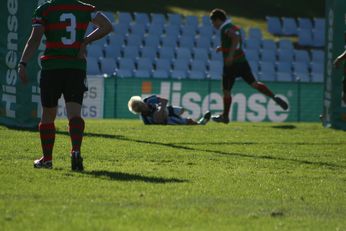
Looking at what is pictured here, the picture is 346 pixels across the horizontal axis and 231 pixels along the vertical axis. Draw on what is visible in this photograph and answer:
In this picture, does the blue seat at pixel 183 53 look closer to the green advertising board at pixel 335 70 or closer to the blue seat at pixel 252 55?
the blue seat at pixel 252 55

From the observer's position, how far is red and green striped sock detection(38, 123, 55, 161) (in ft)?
33.0

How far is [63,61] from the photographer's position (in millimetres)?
9992

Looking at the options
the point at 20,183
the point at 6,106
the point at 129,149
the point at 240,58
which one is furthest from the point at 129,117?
the point at 20,183

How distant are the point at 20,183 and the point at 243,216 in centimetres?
229

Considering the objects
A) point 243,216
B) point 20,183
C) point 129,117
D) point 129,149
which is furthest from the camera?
point 129,117

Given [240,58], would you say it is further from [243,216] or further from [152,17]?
[152,17]

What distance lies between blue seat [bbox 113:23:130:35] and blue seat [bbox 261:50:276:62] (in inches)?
193

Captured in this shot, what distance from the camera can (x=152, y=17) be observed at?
35719mm

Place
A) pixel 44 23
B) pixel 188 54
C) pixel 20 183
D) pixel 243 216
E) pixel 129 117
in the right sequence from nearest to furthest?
pixel 243 216 → pixel 20 183 → pixel 44 23 → pixel 129 117 → pixel 188 54

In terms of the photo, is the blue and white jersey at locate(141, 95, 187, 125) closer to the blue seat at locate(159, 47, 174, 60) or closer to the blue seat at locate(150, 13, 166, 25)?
the blue seat at locate(159, 47, 174, 60)

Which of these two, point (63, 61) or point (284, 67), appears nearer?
point (63, 61)

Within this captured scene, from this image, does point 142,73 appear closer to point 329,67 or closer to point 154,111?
point 154,111

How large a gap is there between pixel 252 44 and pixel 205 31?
1.76 meters

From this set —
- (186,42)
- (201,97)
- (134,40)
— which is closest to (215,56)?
(186,42)
